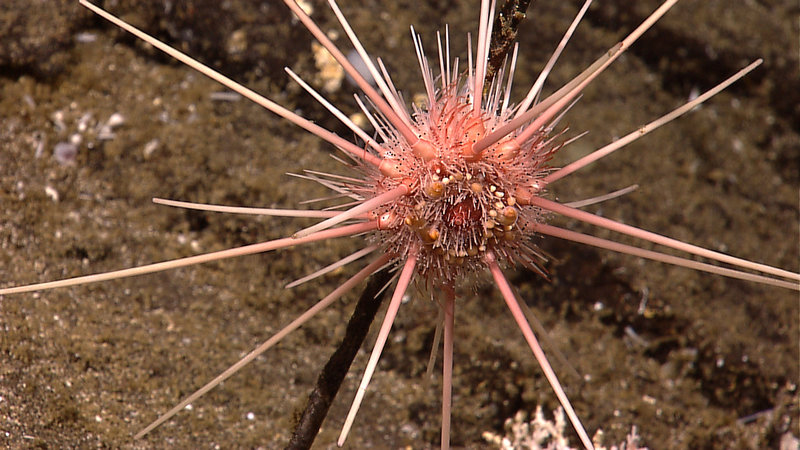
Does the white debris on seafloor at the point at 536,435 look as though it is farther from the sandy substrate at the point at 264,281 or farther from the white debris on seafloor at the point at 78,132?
the white debris on seafloor at the point at 78,132

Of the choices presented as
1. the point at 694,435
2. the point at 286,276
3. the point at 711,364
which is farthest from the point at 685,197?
the point at 286,276

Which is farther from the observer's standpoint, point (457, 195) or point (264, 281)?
point (264, 281)

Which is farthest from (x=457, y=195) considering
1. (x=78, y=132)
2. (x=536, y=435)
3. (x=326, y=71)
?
Answer: (x=78, y=132)

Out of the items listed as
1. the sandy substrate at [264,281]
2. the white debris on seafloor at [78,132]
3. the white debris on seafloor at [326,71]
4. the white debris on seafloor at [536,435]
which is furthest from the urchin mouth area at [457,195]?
the white debris on seafloor at [78,132]

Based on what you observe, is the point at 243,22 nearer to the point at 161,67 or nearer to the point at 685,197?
the point at 161,67

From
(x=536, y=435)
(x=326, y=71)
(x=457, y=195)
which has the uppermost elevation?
(x=457, y=195)

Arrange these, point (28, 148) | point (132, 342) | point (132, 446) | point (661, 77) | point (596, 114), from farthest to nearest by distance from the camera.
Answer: point (661, 77) < point (596, 114) < point (28, 148) < point (132, 342) < point (132, 446)

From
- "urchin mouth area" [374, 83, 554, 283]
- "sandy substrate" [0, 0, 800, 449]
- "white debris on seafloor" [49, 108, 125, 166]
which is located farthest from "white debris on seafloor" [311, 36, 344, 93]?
"urchin mouth area" [374, 83, 554, 283]

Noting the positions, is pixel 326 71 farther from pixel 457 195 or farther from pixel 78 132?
pixel 457 195
